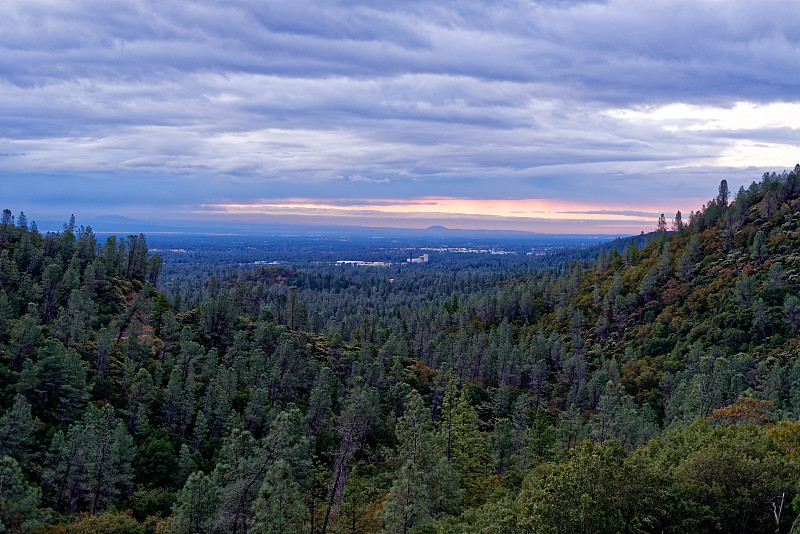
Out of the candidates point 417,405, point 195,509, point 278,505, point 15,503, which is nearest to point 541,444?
point 417,405

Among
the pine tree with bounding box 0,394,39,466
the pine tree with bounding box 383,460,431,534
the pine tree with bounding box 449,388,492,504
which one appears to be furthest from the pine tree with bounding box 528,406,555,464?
the pine tree with bounding box 0,394,39,466

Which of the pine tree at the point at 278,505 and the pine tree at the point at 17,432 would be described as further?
the pine tree at the point at 17,432

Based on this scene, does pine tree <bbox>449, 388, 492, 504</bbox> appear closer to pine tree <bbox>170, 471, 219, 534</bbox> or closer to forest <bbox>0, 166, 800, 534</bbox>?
forest <bbox>0, 166, 800, 534</bbox>

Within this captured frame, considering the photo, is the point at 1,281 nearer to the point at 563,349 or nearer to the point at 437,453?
the point at 437,453

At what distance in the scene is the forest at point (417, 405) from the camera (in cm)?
2845

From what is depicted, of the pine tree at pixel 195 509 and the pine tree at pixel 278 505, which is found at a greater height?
the pine tree at pixel 278 505

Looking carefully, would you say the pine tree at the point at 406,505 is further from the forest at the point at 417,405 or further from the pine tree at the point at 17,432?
the pine tree at the point at 17,432

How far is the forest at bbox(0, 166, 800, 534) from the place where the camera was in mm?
28453

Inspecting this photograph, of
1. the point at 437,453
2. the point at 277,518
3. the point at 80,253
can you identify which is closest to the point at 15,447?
the point at 277,518

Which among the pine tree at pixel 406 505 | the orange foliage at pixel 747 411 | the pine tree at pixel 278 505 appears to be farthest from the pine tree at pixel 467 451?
the orange foliage at pixel 747 411

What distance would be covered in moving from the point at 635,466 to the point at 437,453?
50.5ft

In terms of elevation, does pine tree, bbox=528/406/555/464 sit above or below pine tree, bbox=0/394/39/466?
below

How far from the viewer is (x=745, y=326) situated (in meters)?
106

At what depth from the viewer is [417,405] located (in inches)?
1502
